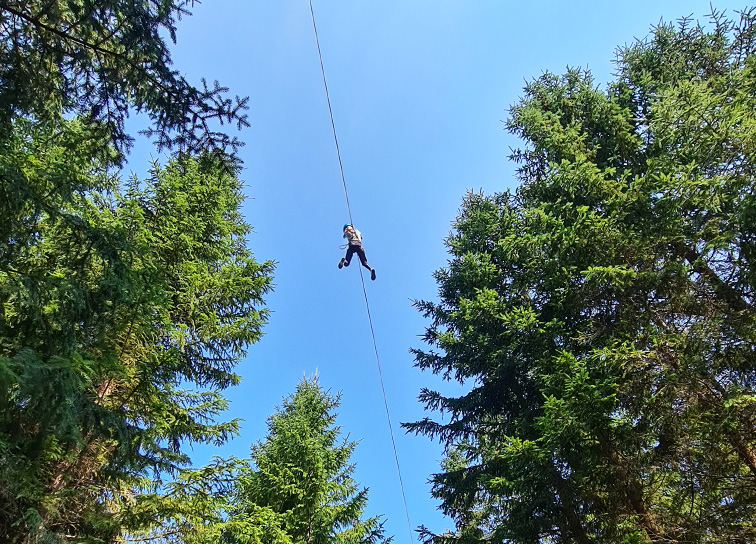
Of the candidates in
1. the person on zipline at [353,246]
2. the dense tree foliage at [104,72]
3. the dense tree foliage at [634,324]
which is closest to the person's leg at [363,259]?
the person on zipline at [353,246]

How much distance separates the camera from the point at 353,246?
32.8 feet

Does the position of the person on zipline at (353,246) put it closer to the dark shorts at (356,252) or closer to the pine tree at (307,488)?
the dark shorts at (356,252)

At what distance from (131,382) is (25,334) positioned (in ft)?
5.93

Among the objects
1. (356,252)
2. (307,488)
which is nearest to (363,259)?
(356,252)

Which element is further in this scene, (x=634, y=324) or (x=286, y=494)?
(x=286, y=494)

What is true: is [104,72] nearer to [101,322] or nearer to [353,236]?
[101,322]

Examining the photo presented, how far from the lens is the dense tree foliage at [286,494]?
6.28 metres

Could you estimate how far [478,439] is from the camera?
32.4ft

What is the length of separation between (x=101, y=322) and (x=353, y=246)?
18.5 ft

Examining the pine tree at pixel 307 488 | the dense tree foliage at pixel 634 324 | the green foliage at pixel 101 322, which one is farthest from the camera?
the pine tree at pixel 307 488

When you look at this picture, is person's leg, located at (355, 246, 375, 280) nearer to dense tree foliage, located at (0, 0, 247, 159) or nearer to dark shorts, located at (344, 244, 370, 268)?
dark shorts, located at (344, 244, 370, 268)

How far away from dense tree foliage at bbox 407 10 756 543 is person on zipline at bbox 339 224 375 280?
2509 mm

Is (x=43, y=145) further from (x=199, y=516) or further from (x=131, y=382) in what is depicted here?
(x=199, y=516)

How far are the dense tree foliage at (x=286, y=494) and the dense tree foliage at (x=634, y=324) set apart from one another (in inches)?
87.9
